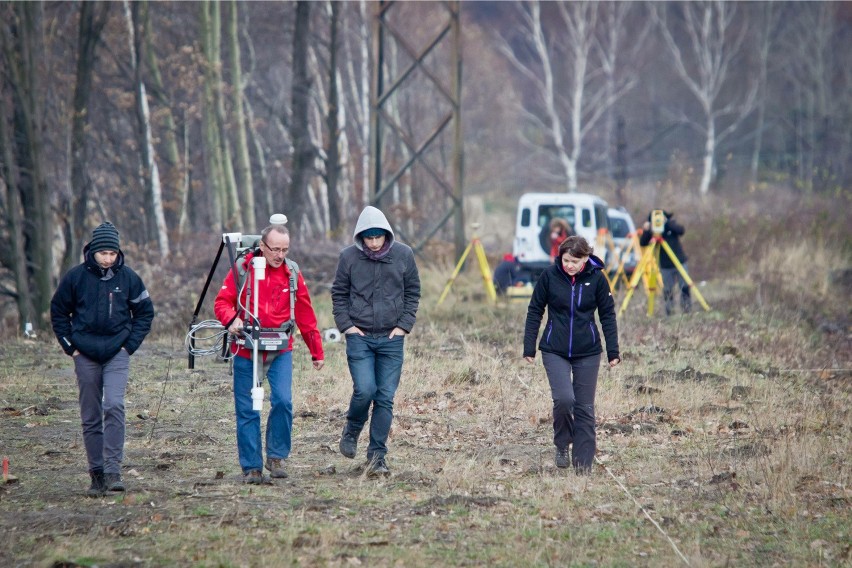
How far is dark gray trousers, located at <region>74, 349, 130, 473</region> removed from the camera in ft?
25.8

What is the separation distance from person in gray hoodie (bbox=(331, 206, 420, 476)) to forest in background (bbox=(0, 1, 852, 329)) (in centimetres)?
1258

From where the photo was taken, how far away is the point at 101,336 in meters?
7.83

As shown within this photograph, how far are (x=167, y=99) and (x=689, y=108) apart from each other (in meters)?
31.6

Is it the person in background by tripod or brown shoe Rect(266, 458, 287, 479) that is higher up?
the person in background by tripod

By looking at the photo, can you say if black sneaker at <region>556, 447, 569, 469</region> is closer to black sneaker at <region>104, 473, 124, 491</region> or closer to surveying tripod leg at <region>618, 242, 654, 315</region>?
black sneaker at <region>104, 473, 124, 491</region>

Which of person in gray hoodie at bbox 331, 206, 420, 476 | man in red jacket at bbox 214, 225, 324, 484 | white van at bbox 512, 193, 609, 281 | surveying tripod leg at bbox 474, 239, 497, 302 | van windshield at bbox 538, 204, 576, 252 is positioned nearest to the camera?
man in red jacket at bbox 214, 225, 324, 484

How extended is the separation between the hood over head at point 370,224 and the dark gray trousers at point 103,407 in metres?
1.76

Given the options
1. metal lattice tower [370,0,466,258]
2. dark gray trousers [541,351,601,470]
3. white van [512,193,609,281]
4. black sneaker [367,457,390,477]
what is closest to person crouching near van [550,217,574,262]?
metal lattice tower [370,0,466,258]

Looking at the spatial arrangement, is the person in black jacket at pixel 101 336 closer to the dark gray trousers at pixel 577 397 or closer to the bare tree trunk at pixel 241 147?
the dark gray trousers at pixel 577 397

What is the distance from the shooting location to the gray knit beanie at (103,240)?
7768 mm

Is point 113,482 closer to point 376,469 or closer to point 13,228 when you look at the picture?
point 376,469

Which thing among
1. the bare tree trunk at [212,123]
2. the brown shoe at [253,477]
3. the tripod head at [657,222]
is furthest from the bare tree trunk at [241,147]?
the brown shoe at [253,477]

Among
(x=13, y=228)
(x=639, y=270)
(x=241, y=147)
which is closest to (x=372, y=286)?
(x=639, y=270)

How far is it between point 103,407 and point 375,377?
1912 mm
